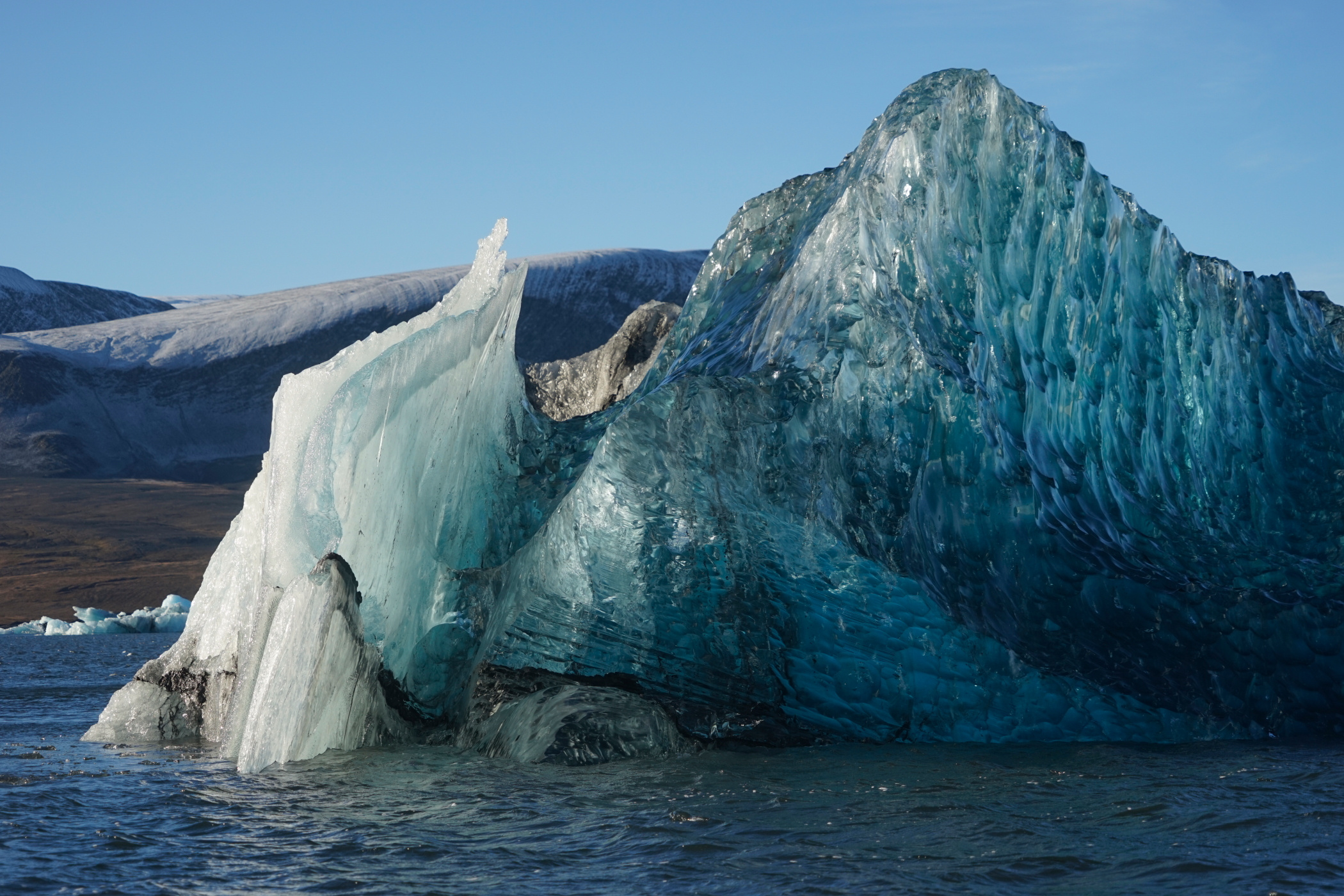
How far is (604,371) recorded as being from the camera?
1227cm

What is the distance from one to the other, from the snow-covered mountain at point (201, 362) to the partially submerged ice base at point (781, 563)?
905 inches

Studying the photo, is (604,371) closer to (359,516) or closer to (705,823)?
(359,516)

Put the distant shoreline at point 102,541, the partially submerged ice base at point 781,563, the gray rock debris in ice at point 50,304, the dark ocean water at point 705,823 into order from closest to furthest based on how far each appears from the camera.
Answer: the dark ocean water at point 705,823 → the partially submerged ice base at point 781,563 → the distant shoreline at point 102,541 → the gray rock debris in ice at point 50,304

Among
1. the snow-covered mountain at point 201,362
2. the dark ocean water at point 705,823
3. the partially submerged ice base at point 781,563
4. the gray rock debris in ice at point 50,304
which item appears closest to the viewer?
the dark ocean water at point 705,823

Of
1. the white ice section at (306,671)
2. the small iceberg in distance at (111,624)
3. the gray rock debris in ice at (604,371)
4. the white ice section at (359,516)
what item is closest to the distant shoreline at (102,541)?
the small iceberg in distance at (111,624)

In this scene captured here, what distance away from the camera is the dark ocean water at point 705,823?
3135 millimetres

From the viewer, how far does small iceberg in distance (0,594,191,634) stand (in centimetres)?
1780

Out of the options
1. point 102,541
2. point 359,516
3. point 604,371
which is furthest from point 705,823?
point 102,541

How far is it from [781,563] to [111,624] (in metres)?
15.2

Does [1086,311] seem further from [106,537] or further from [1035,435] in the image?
[106,537]

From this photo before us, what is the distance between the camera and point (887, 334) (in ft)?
19.2

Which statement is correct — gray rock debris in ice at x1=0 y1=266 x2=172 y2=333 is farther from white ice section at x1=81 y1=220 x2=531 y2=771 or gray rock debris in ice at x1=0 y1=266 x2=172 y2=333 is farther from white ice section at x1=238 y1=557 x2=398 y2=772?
white ice section at x1=238 y1=557 x2=398 y2=772

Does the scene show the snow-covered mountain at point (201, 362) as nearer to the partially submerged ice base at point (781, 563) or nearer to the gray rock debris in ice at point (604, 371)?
the gray rock debris in ice at point (604, 371)

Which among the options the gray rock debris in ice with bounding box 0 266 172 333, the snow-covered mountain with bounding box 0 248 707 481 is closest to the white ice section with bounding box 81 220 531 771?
the snow-covered mountain with bounding box 0 248 707 481
